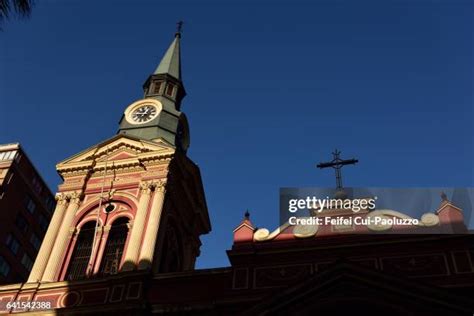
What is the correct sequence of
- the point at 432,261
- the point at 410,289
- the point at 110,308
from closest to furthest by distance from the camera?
the point at 410,289
the point at 432,261
the point at 110,308

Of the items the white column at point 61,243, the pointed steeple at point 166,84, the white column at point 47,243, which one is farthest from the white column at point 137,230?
the pointed steeple at point 166,84

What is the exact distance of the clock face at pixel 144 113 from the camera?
30197mm

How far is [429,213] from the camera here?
65.6 feet

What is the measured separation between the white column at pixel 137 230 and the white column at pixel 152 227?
0.26 metres

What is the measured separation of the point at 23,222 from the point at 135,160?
2967cm

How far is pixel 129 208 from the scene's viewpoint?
1013 inches

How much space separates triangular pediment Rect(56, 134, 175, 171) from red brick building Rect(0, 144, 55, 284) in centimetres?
2393

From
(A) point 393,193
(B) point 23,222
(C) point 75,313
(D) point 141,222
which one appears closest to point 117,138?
(D) point 141,222

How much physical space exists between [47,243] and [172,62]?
1460cm

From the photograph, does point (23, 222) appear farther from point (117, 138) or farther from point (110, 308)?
point (110, 308)

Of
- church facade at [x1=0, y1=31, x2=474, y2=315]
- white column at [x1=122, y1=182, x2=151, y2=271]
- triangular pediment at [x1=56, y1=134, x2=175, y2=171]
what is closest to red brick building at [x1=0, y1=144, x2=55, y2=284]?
triangular pediment at [x1=56, y1=134, x2=175, y2=171]

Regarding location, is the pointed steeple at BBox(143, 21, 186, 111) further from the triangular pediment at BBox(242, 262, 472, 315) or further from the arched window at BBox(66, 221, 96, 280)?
the triangular pediment at BBox(242, 262, 472, 315)

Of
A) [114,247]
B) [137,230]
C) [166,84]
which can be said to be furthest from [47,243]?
[166,84]

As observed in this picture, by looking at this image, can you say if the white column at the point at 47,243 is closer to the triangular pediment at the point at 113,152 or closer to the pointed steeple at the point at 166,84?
the triangular pediment at the point at 113,152
